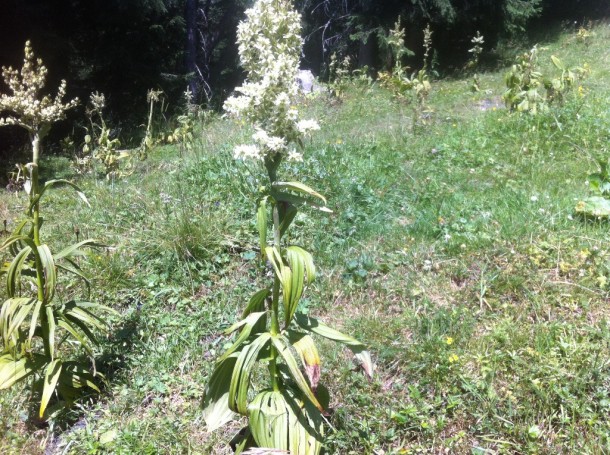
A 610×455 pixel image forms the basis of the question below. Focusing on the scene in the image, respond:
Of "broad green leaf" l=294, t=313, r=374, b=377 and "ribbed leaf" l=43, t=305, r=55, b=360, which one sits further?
"ribbed leaf" l=43, t=305, r=55, b=360

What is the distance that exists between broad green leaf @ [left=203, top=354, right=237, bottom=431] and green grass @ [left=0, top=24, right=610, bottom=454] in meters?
0.51

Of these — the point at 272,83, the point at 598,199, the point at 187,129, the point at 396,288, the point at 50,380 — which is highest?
the point at 272,83

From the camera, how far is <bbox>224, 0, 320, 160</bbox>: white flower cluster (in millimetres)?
1801

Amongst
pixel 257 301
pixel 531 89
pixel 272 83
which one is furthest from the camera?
pixel 531 89

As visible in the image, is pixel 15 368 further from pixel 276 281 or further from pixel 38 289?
pixel 276 281

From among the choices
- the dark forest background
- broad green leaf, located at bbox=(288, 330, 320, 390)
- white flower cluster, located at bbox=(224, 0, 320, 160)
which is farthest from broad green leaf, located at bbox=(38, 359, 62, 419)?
the dark forest background

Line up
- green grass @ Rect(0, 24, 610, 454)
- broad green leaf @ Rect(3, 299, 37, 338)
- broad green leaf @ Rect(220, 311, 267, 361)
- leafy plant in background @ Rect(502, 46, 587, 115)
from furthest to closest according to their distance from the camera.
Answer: leafy plant in background @ Rect(502, 46, 587, 115)
green grass @ Rect(0, 24, 610, 454)
broad green leaf @ Rect(3, 299, 37, 338)
broad green leaf @ Rect(220, 311, 267, 361)

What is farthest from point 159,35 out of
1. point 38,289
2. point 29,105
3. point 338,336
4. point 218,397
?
point 338,336

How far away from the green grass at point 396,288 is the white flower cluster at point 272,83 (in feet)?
4.66

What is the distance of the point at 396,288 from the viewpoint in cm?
323

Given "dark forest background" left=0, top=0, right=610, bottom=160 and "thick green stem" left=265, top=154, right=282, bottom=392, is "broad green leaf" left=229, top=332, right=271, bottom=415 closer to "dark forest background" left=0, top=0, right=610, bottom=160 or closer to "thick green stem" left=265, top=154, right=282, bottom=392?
"thick green stem" left=265, top=154, right=282, bottom=392

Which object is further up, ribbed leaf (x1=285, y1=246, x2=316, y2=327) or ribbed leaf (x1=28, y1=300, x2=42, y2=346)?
ribbed leaf (x1=285, y1=246, x2=316, y2=327)

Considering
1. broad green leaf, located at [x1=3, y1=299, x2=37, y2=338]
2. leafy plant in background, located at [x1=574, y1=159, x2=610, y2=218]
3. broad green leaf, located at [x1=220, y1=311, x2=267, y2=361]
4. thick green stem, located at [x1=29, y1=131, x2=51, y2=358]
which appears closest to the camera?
broad green leaf, located at [x1=220, y1=311, x2=267, y2=361]

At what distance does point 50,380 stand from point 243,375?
3.65 feet
